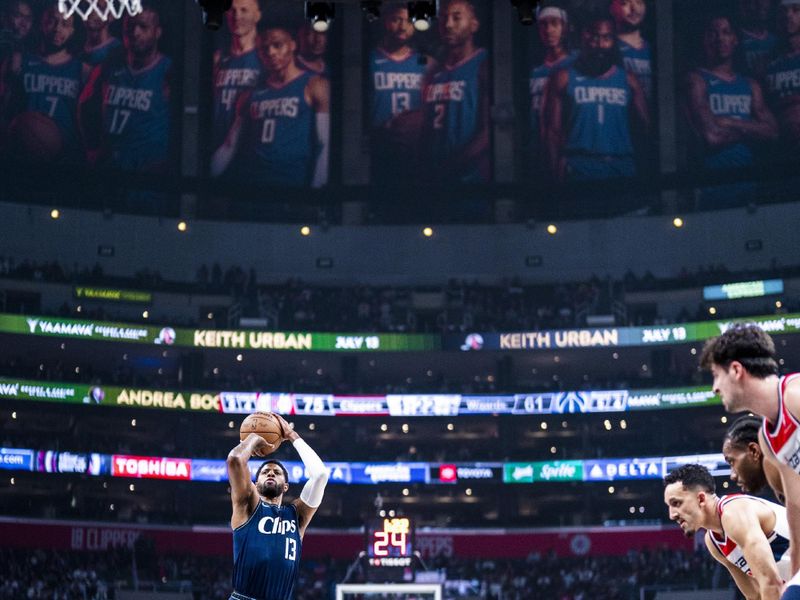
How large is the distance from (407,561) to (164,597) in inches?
451

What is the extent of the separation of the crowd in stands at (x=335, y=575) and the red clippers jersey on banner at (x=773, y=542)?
31573mm

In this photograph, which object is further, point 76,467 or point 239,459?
point 76,467

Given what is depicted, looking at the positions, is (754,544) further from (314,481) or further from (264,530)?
(264,530)

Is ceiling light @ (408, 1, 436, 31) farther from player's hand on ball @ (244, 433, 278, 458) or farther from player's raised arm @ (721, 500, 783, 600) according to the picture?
player's raised arm @ (721, 500, 783, 600)

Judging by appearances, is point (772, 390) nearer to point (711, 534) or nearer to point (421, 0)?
point (711, 534)

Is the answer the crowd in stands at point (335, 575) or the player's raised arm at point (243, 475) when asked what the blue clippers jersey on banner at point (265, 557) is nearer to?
the player's raised arm at point (243, 475)

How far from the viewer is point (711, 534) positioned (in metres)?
9.41

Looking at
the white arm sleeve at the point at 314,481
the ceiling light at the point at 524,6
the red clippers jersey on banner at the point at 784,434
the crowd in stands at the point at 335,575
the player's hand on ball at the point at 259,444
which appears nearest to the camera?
the red clippers jersey on banner at the point at 784,434

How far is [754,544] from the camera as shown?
26.5ft

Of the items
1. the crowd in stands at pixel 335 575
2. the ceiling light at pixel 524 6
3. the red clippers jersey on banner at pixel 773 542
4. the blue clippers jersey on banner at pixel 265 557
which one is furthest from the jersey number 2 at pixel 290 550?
the crowd in stands at pixel 335 575

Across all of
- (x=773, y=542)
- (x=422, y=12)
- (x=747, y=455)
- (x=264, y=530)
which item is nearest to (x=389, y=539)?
(x=422, y=12)

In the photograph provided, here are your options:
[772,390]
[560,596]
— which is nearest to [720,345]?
[772,390]

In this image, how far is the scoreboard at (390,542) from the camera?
32.0m

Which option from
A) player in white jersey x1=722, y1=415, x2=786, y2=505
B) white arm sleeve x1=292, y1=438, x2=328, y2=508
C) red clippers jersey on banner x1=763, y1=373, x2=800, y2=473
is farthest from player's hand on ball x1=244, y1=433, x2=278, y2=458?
red clippers jersey on banner x1=763, y1=373, x2=800, y2=473
